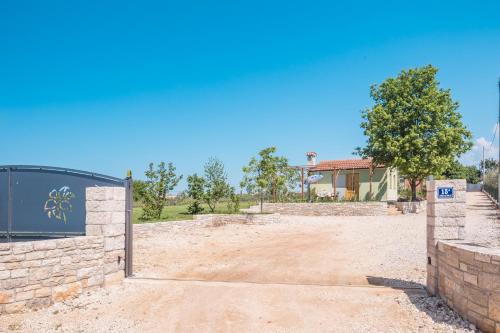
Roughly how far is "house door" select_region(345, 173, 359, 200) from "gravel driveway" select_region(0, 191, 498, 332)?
1552 cm

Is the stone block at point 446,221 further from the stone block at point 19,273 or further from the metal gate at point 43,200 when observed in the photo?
the stone block at point 19,273

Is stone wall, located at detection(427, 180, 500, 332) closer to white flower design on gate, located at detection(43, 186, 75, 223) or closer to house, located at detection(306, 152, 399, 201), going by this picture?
white flower design on gate, located at detection(43, 186, 75, 223)

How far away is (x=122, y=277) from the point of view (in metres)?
8.31

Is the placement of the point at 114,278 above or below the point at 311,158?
below

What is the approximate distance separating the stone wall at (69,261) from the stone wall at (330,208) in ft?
52.7

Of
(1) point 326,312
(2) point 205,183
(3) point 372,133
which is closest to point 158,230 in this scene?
(2) point 205,183

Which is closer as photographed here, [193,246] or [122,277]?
[122,277]

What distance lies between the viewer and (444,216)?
7.11 m

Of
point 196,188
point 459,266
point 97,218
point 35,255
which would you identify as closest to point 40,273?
point 35,255

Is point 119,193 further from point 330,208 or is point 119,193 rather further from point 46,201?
point 330,208

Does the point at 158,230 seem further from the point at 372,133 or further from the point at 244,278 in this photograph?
the point at 372,133

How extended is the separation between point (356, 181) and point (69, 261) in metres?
24.9

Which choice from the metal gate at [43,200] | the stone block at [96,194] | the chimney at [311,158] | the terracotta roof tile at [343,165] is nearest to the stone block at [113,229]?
the metal gate at [43,200]

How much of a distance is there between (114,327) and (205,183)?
584 inches
